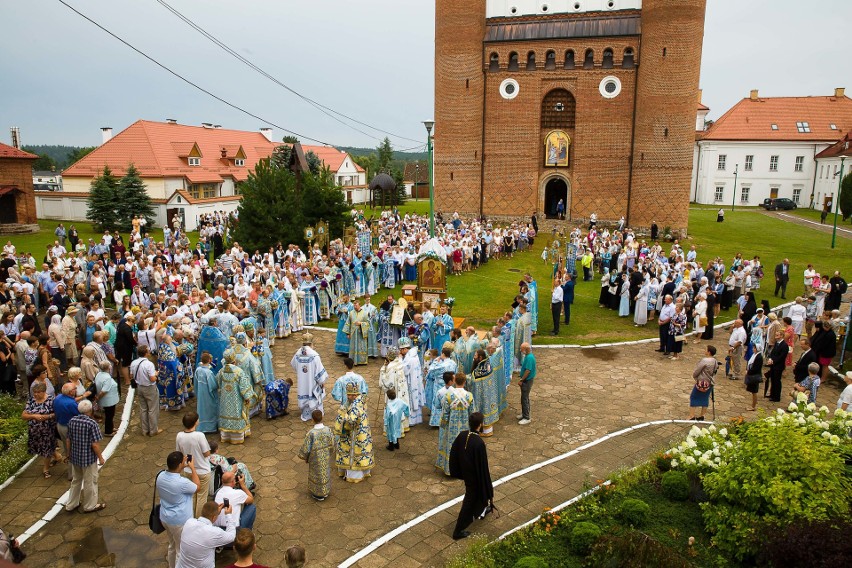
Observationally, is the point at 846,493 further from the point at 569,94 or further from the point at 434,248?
the point at 569,94

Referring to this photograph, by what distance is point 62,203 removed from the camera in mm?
40406

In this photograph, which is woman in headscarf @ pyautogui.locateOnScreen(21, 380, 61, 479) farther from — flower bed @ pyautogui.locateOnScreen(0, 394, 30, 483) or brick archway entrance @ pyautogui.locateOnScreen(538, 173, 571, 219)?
brick archway entrance @ pyautogui.locateOnScreen(538, 173, 571, 219)

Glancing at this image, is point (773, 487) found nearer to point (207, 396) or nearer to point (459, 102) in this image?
point (207, 396)

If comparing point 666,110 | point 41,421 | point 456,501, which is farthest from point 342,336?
point 666,110

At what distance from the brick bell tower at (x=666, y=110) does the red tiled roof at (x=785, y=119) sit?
24.6 metres

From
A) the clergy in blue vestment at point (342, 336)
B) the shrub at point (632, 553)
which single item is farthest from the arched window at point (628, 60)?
the shrub at point (632, 553)

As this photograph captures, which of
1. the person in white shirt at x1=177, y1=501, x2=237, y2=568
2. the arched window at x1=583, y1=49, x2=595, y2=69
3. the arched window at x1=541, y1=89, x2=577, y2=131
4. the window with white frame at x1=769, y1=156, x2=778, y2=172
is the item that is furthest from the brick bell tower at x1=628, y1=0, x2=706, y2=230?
the person in white shirt at x1=177, y1=501, x2=237, y2=568

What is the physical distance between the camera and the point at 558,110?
38375 millimetres

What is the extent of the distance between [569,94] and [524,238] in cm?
1215

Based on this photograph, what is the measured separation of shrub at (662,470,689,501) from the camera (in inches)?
328

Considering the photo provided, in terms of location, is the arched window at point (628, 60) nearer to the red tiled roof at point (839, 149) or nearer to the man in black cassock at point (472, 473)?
the red tiled roof at point (839, 149)

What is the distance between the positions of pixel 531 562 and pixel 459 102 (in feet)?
116

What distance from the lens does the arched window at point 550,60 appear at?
3752 centimetres

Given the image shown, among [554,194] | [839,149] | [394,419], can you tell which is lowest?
[394,419]
